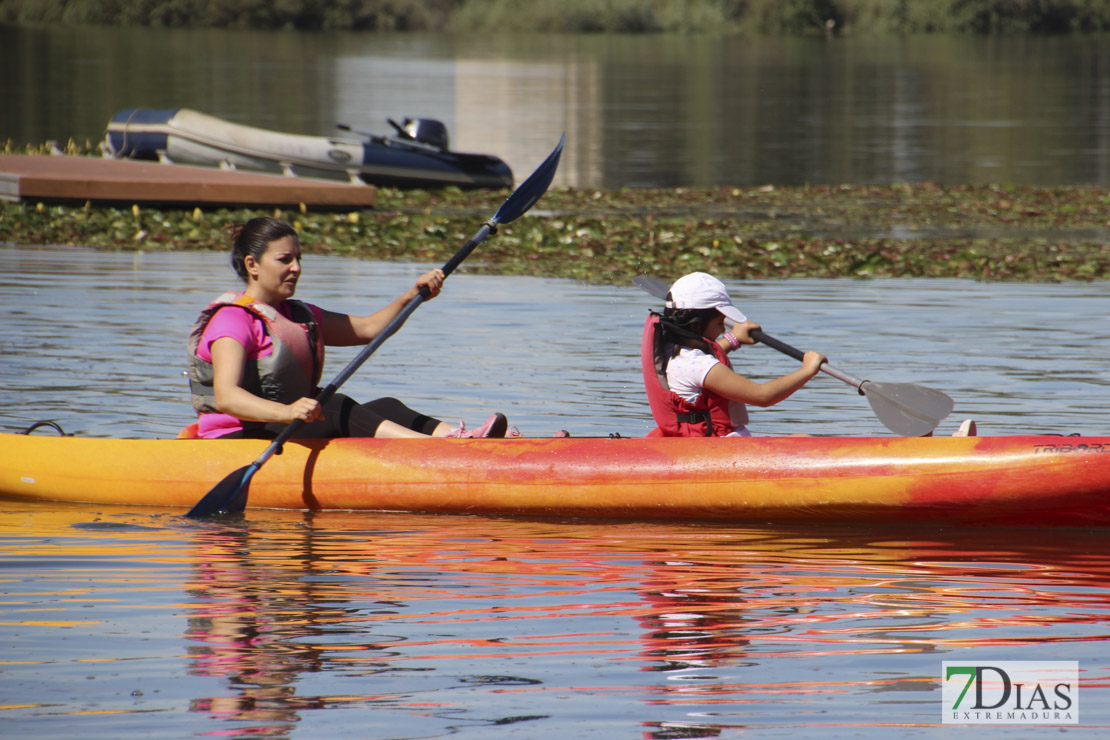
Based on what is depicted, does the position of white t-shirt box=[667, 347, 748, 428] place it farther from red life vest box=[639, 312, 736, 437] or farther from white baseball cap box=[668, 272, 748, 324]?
white baseball cap box=[668, 272, 748, 324]

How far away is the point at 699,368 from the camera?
18.8 feet

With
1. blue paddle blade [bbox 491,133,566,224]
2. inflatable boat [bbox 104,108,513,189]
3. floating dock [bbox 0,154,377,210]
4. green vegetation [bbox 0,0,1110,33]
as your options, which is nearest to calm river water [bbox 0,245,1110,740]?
blue paddle blade [bbox 491,133,566,224]

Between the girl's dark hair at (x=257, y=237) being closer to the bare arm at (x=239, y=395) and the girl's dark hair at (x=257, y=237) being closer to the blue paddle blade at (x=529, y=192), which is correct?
the bare arm at (x=239, y=395)

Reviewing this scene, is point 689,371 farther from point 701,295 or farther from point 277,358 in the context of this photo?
point 277,358

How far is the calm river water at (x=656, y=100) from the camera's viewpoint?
22.1 metres

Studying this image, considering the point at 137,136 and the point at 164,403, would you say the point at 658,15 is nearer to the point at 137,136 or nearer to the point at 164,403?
the point at 137,136

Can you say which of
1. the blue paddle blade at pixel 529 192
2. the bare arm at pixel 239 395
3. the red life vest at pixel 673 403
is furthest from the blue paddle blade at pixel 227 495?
the blue paddle blade at pixel 529 192

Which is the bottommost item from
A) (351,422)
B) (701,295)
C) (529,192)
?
(351,422)

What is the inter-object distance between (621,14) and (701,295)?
73.6 meters

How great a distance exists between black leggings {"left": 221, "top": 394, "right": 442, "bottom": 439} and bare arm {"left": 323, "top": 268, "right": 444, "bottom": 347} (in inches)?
10.0

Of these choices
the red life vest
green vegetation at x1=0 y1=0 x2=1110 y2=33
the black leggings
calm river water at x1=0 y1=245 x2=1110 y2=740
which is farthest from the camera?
green vegetation at x1=0 y1=0 x2=1110 y2=33

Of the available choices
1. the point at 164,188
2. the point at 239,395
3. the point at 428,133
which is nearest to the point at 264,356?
the point at 239,395

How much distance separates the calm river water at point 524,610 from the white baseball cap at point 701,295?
2.84 feet

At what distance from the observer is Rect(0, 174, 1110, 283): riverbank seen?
12664mm
